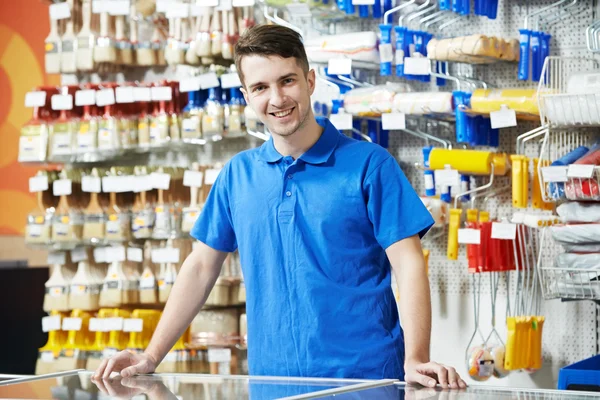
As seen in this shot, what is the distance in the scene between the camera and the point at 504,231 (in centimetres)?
386

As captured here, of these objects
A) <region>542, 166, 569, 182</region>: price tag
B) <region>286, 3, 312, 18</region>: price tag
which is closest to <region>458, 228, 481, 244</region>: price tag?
<region>542, 166, 569, 182</region>: price tag

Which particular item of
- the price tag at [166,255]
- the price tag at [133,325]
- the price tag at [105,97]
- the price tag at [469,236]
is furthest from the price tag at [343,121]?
the price tag at [133,325]

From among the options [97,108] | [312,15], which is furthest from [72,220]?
[312,15]

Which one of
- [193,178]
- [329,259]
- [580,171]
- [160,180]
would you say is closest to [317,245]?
[329,259]

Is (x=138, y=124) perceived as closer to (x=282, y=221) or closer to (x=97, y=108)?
(x=97, y=108)

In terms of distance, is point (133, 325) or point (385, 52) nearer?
point (385, 52)

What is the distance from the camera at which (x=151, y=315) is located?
493 centimetres

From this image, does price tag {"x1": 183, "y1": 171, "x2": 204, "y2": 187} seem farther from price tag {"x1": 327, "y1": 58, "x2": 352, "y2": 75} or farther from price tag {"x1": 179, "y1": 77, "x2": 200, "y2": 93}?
price tag {"x1": 327, "y1": 58, "x2": 352, "y2": 75}

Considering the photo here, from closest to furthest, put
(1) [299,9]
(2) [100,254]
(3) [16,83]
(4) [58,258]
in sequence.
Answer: (1) [299,9], (2) [100,254], (4) [58,258], (3) [16,83]

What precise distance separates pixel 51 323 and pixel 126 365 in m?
3.12

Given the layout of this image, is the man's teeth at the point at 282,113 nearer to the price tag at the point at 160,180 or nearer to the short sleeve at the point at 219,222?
the short sleeve at the point at 219,222

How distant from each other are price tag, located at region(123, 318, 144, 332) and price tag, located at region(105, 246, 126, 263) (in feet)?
1.09

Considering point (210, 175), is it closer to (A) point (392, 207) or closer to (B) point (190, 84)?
(B) point (190, 84)

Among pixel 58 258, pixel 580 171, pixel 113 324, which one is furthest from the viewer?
pixel 58 258
